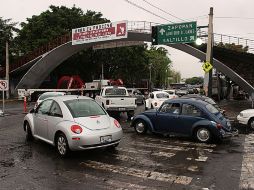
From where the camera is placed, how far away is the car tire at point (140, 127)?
1266 cm

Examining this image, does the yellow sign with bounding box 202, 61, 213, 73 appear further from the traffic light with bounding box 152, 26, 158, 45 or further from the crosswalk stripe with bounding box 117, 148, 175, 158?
the crosswalk stripe with bounding box 117, 148, 175, 158

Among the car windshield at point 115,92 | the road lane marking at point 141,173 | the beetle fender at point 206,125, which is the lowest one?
the road lane marking at point 141,173

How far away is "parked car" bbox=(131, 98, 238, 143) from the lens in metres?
10.9

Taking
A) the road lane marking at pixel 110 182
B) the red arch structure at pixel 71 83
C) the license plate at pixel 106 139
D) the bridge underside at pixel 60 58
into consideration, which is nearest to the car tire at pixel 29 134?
the license plate at pixel 106 139

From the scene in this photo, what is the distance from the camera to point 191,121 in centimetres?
1113

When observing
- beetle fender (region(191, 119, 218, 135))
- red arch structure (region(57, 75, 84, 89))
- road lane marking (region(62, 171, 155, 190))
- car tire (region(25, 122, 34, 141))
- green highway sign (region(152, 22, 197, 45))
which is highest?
green highway sign (region(152, 22, 197, 45))

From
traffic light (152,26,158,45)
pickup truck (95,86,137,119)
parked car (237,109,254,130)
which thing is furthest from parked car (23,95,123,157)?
traffic light (152,26,158,45)

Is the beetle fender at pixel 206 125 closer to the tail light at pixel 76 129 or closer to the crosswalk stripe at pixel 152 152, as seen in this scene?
the crosswalk stripe at pixel 152 152

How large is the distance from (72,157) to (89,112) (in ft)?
4.30

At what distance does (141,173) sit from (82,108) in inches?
112

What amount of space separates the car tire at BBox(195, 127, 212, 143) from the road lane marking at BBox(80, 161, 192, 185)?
4020 mm

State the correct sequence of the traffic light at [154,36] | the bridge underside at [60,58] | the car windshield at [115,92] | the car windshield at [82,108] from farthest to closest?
the bridge underside at [60,58] < the traffic light at [154,36] < the car windshield at [115,92] < the car windshield at [82,108]

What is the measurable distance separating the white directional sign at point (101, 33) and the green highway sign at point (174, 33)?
2.98 metres

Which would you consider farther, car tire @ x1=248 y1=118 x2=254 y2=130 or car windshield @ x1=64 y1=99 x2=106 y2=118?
car tire @ x1=248 y1=118 x2=254 y2=130
